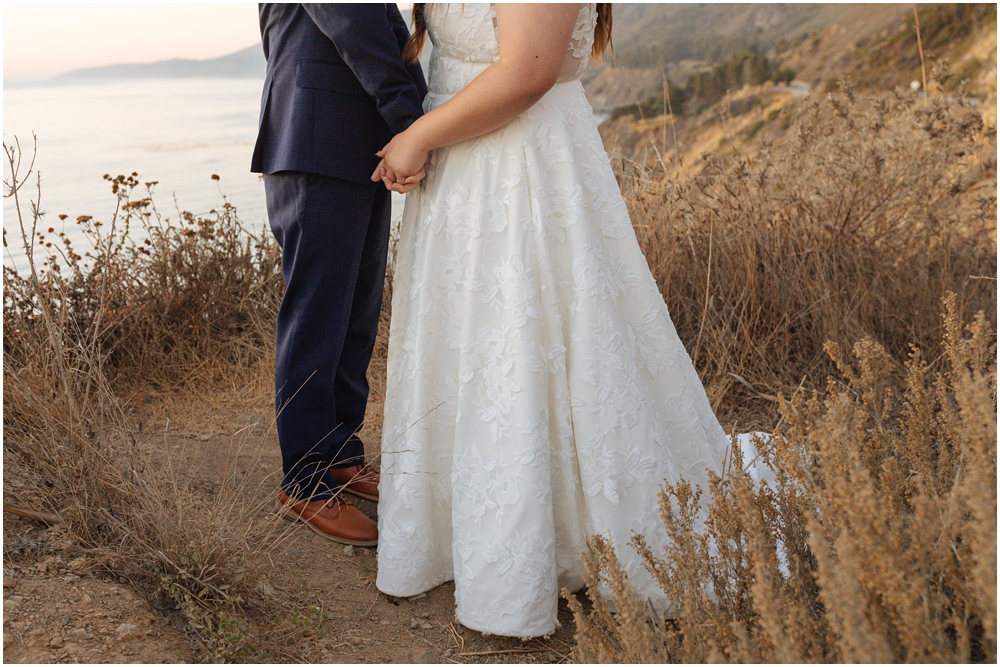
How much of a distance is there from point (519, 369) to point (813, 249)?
2.05 metres

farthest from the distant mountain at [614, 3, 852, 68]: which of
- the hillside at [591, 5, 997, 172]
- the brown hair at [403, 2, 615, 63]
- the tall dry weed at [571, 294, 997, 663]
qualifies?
the tall dry weed at [571, 294, 997, 663]

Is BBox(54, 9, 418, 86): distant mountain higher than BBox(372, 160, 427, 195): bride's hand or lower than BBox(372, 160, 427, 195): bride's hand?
higher

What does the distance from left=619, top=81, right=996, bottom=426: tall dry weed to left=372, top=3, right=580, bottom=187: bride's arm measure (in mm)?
1540

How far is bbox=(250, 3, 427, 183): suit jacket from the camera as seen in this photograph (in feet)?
5.88

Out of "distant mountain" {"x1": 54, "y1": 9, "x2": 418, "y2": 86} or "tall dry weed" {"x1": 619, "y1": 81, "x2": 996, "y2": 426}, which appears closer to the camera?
"tall dry weed" {"x1": 619, "y1": 81, "x2": 996, "y2": 426}

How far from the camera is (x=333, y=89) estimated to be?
192cm

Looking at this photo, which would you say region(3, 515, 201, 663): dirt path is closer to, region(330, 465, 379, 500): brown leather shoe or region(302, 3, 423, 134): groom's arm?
region(330, 465, 379, 500): brown leather shoe

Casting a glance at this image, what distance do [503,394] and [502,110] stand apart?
674 mm

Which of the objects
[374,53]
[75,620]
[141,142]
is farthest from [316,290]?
[141,142]

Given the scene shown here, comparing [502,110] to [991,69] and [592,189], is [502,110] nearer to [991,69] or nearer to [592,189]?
[592,189]

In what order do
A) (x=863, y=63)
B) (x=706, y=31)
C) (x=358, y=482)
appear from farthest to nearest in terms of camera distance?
(x=706, y=31)
(x=863, y=63)
(x=358, y=482)

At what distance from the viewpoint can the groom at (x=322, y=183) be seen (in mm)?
1840

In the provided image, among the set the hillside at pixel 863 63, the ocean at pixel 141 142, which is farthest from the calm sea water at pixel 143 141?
the hillside at pixel 863 63

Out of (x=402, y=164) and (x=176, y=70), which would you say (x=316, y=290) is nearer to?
(x=402, y=164)
